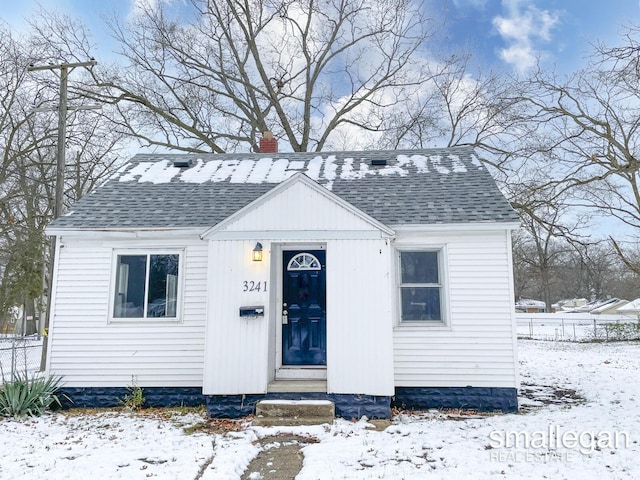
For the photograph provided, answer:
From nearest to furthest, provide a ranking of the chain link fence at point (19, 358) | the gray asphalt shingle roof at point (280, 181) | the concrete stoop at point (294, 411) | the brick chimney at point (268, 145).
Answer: the concrete stoop at point (294, 411), the gray asphalt shingle roof at point (280, 181), the chain link fence at point (19, 358), the brick chimney at point (268, 145)

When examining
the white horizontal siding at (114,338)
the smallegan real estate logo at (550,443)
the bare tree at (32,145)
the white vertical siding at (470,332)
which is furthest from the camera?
the bare tree at (32,145)

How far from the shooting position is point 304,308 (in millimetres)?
7531

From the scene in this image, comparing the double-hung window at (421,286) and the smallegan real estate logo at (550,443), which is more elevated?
the double-hung window at (421,286)

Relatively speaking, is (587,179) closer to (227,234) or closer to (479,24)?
(479,24)

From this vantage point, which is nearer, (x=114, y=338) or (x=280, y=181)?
(x=114, y=338)

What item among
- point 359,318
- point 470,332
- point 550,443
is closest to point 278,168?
point 359,318

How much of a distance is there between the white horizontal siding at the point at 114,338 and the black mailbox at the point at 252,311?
1172 millimetres

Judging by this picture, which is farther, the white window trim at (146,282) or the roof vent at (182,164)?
the roof vent at (182,164)

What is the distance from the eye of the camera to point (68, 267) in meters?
7.59

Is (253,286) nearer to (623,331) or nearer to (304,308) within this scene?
(304,308)

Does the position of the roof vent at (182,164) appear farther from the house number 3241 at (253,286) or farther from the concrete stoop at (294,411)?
the concrete stoop at (294,411)

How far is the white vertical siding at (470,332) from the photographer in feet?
23.0

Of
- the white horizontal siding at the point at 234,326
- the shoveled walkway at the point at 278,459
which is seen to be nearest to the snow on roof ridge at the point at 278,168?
the white horizontal siding at the point at 234,326

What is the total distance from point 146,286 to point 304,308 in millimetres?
2807
